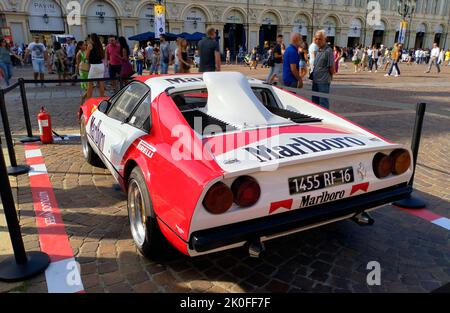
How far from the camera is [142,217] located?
2941 millimetres

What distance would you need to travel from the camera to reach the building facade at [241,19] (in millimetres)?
34188

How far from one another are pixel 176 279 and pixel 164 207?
2.07 ft

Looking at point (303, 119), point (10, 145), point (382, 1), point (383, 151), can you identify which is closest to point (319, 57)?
point (303, 119)

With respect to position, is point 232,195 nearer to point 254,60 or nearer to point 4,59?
point 4,59

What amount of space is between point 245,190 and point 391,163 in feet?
4.17

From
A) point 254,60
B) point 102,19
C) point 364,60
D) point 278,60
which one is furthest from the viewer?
point 102,19

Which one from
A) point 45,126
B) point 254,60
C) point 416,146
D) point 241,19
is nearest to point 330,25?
point 241,19

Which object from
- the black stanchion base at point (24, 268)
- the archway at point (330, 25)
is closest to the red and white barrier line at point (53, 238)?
the black stanchion base at point (24, 268)

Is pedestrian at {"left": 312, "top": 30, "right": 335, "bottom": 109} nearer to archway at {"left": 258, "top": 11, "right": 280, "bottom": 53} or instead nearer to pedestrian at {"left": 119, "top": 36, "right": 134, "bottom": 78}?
pedestrian at {"left": 119, "top": 36, "right": 134, "bottom": 78}

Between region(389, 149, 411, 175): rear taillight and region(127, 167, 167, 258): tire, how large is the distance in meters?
1.86

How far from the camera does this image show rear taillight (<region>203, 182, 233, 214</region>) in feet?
6.97

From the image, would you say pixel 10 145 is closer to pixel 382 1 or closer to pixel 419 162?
pixel 419 162

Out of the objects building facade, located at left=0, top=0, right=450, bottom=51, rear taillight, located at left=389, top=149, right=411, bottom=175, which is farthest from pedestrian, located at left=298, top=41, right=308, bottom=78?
building facade, located at left=0, top=0, right=450, bottom=51

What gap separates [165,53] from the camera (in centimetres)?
1277
